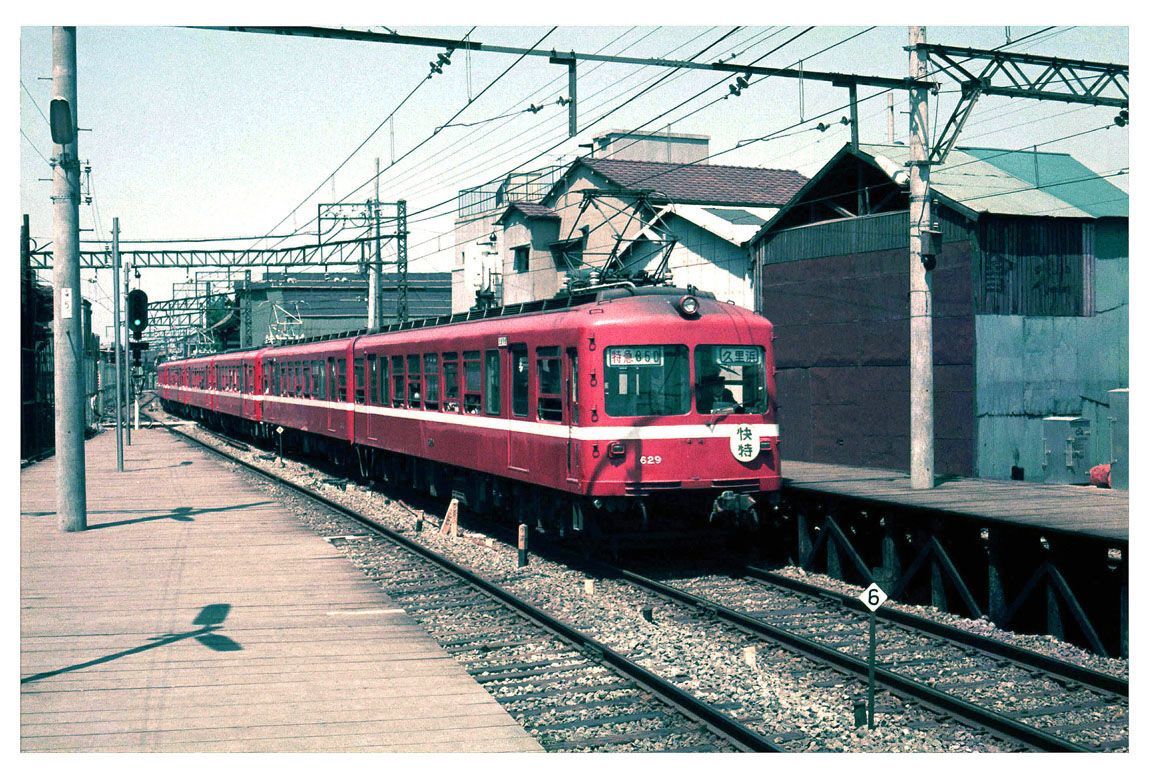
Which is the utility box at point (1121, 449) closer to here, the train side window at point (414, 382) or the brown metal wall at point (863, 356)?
the brown metal wall at point (863, 356)

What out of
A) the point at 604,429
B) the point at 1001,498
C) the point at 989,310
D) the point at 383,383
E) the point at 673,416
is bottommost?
the point at 1001,498

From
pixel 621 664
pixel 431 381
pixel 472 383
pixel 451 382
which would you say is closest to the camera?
pixel 621 664

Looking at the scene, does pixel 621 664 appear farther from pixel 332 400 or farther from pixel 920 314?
pixel 332 400

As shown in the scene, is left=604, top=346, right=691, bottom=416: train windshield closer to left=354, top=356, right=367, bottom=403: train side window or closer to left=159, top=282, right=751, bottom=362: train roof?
left=159, top=282, right=751, bottom=362: train roof

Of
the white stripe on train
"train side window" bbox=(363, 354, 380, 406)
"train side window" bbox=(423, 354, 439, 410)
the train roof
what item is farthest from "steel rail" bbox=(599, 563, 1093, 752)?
"train side window" bbox=(363, 354, 380, 406)

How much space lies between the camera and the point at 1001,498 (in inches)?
472

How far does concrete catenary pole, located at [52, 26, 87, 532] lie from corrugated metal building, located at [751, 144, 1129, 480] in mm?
11350

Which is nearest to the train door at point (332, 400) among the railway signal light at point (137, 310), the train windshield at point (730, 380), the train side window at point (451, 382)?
the railway signal light at point (137, 310)

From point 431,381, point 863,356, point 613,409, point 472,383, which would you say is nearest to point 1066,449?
point 863,356

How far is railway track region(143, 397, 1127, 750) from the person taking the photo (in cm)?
709

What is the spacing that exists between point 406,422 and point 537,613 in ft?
27.4

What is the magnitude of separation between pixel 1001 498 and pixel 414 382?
359 inches

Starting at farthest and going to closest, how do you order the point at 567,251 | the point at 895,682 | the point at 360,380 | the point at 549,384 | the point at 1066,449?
1. the point at 567,251
2. the point at 360,380
3. the point at 1066,449
4. the point at 549,384
5. the point at 895,682
